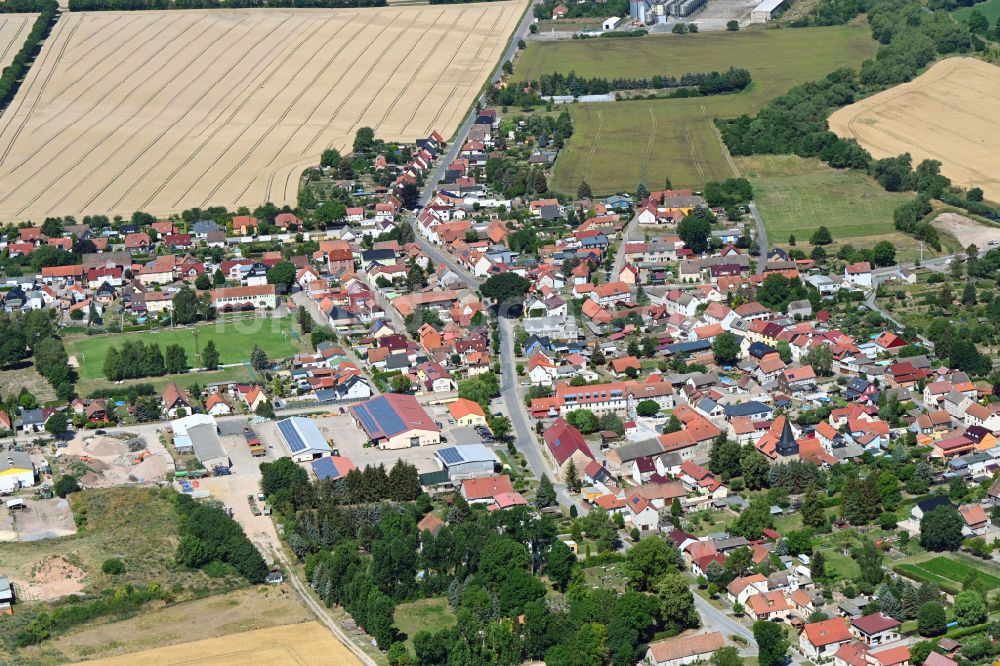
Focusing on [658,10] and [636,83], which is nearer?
[636,83]

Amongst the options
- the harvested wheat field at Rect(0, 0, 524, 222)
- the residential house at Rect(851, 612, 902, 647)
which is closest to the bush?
→ the residential house at Rect(851, 612, 902, 647)

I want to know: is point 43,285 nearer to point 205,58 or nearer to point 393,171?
point 393,171

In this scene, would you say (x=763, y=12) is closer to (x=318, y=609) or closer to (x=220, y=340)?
(x=220, y=340)

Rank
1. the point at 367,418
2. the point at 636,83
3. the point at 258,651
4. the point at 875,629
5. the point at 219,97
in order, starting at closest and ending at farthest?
the point at 258,651 → the point at 875,629 → the point at 367,418 → the point at 636,83 → the point at 219,97

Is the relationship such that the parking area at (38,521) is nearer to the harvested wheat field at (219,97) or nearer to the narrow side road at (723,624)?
the narrow side road at (723,624)

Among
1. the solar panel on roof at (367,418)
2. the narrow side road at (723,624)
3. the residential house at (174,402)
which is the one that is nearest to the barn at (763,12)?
the solar panel on roof at (367,418)

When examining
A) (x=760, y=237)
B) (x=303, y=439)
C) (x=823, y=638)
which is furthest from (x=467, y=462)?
(x=760, y=237)

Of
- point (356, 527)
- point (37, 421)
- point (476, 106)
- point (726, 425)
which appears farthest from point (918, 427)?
point (476, 106)
